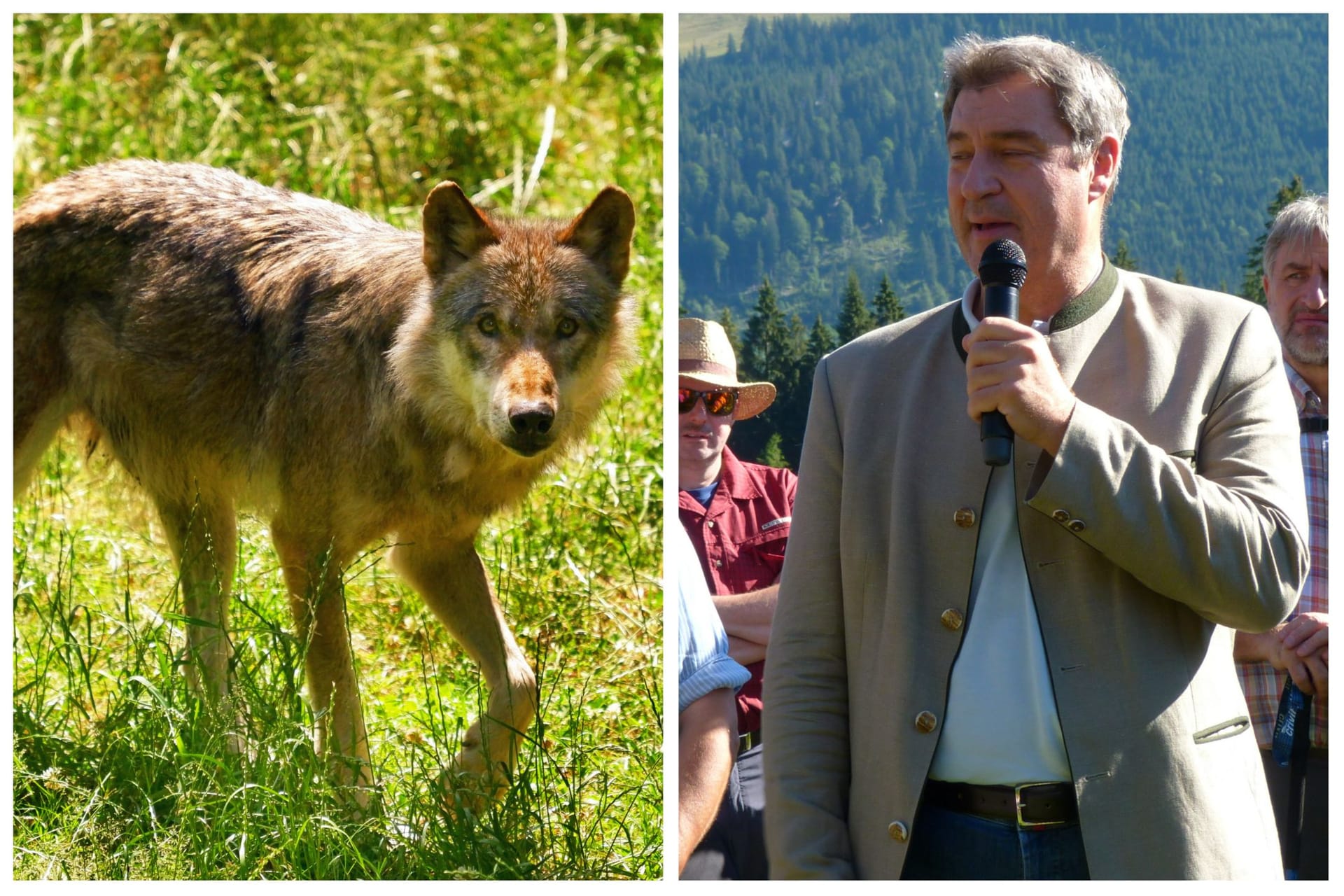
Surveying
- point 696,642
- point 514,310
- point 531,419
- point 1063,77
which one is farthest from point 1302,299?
point 514,310

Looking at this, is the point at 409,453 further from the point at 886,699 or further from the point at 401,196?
the point at 401,196

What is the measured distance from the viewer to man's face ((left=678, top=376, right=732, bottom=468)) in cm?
372

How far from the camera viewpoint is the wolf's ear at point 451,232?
4.39 meters

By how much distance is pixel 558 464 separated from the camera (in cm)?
488

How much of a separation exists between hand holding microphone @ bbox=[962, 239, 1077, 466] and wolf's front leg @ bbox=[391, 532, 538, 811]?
2.43 metres

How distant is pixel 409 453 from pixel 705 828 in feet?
6.13

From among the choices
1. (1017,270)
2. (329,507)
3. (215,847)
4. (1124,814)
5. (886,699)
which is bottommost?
(215,847)

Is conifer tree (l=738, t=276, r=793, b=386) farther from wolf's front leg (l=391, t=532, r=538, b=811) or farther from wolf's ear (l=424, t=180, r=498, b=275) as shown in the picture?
wolf's front leg (l=391, t=532, r=538, b=811)

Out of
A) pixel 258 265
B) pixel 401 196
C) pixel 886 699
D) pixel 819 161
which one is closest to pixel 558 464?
pixel 258 265

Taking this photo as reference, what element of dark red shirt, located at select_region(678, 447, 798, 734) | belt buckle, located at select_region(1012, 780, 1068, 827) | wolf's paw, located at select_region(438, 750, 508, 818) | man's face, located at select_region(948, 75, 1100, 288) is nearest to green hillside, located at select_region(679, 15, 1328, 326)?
dark red shirt, located at select_region(678, 447, 798, 734)

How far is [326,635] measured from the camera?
185 inches

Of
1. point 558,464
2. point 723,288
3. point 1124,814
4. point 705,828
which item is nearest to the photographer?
→ point 1124,814

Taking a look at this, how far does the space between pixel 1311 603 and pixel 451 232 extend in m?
2.75

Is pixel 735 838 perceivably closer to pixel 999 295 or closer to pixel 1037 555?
pixel 1037 555
